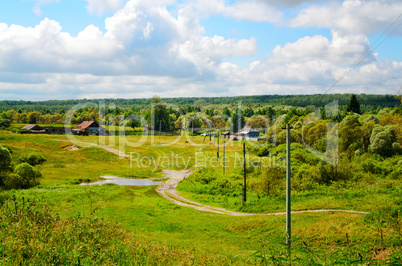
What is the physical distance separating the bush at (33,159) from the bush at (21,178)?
495 inches

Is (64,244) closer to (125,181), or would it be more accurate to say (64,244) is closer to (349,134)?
(125,181)

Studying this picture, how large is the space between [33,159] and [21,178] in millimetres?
16937

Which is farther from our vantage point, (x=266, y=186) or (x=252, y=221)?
(x=266, y=186)

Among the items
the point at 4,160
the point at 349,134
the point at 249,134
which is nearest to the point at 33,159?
the point at 4,160

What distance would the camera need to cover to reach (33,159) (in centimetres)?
4978

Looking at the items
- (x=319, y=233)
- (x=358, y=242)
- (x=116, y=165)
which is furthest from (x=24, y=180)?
(x=358, y=242)

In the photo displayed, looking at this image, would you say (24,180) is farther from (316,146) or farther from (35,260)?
(316,146)

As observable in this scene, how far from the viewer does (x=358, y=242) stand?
16.4m

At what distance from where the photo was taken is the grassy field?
20.2ft

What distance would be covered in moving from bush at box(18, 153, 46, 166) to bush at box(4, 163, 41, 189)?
1258 centimetres

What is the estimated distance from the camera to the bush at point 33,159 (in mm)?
48237

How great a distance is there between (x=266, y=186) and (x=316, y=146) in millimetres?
20473

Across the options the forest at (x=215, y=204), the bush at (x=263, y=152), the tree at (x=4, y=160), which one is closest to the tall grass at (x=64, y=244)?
the forest at (x=215, y=204)

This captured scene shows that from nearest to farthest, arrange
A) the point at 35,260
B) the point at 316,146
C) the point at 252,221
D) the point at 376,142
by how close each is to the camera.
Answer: the point at 35,260
the point at 252,221
the point at 376,142
the point at 316,146
